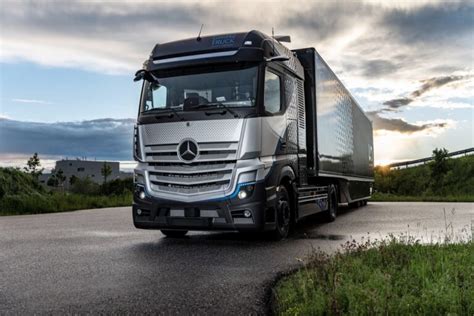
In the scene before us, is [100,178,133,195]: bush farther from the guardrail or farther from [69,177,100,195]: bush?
the guardrail

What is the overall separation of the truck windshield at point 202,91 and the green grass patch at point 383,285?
10.9 feet

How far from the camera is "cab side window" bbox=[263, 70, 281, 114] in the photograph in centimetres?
863

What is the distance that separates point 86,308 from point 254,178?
4.18 metres

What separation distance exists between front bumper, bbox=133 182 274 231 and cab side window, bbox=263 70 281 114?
4.48ft

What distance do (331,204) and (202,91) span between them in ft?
20.4

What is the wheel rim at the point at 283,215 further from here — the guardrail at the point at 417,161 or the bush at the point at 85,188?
the guardrail at the point at 417,161

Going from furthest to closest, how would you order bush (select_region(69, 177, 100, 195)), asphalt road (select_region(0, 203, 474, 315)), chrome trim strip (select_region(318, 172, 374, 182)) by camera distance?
bush (select_region(69, 177, 100, 195))
chrome trim strip (select_region(318, 172, 374, 182))
asphalt road (select_region(0, 203, 474, 315))

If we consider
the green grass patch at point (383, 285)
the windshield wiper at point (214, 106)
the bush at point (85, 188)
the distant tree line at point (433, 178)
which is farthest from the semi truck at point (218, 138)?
the distant tree line at point (433, 178)

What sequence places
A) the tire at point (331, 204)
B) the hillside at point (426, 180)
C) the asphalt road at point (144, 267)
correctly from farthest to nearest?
1. the hillside at point (426, 180)
2. the tire at point (331, 204)
3. the asphalt road at point (144, 267)

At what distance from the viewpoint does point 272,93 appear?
8859 millimetres

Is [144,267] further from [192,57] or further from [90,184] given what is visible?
[90,184]

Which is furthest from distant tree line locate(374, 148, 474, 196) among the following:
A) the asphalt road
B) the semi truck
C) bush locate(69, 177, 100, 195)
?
the semi truck

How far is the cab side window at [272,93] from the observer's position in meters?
8.63

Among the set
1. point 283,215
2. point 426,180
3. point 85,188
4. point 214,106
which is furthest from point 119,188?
point 214,106
